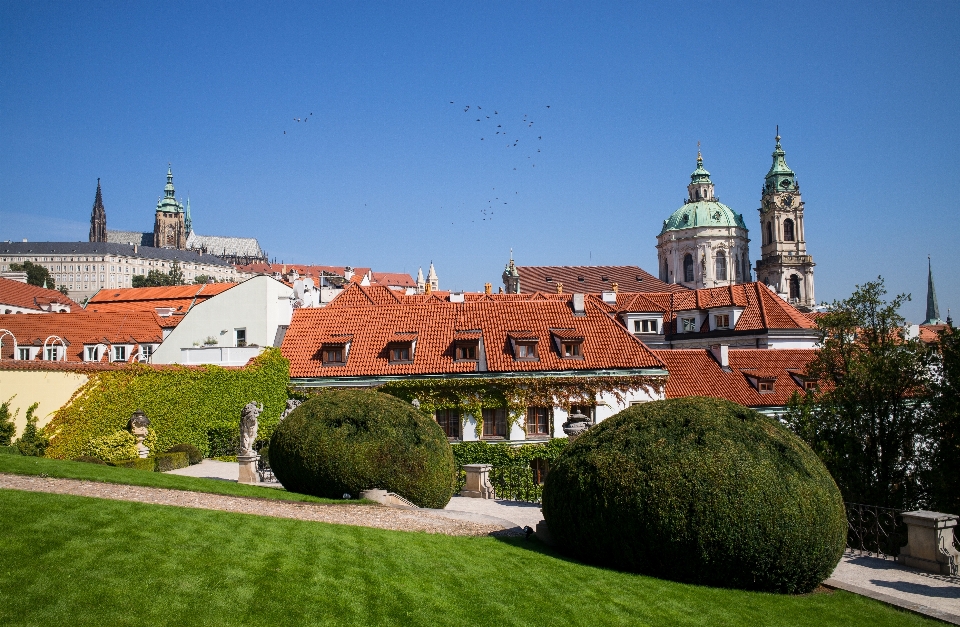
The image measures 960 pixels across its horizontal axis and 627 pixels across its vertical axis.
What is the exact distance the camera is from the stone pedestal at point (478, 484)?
25.8 m

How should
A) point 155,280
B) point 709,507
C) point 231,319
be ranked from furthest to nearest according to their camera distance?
point 155,280 < point 231,319 < point 709,507

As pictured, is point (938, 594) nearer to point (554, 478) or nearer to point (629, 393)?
point (554, 478)

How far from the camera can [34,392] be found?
84.7 feet

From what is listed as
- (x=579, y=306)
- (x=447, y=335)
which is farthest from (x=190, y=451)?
(x=579, y=306)

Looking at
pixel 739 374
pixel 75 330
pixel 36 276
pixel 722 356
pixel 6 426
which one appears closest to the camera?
pixel 6 426

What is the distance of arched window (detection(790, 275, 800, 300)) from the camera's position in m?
133

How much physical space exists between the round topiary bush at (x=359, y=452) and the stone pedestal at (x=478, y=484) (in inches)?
212

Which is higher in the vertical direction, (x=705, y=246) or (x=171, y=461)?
(x=705, y=246)

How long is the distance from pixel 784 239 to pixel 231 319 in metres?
115

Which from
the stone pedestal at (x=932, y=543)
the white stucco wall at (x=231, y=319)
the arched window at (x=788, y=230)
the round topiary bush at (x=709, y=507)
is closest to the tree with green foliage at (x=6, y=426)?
the white stucco wall at (x=231, y=319)

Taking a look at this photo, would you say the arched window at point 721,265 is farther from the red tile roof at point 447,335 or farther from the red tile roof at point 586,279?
the red tile roof at point 447,335

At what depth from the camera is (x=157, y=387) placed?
2912 centimetres

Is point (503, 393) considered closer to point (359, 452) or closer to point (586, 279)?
point (359, 452)

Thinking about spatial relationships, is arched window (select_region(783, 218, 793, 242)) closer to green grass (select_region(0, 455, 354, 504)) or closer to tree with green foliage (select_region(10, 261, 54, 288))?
green grass (select_region(0, 455, 354, 504))
